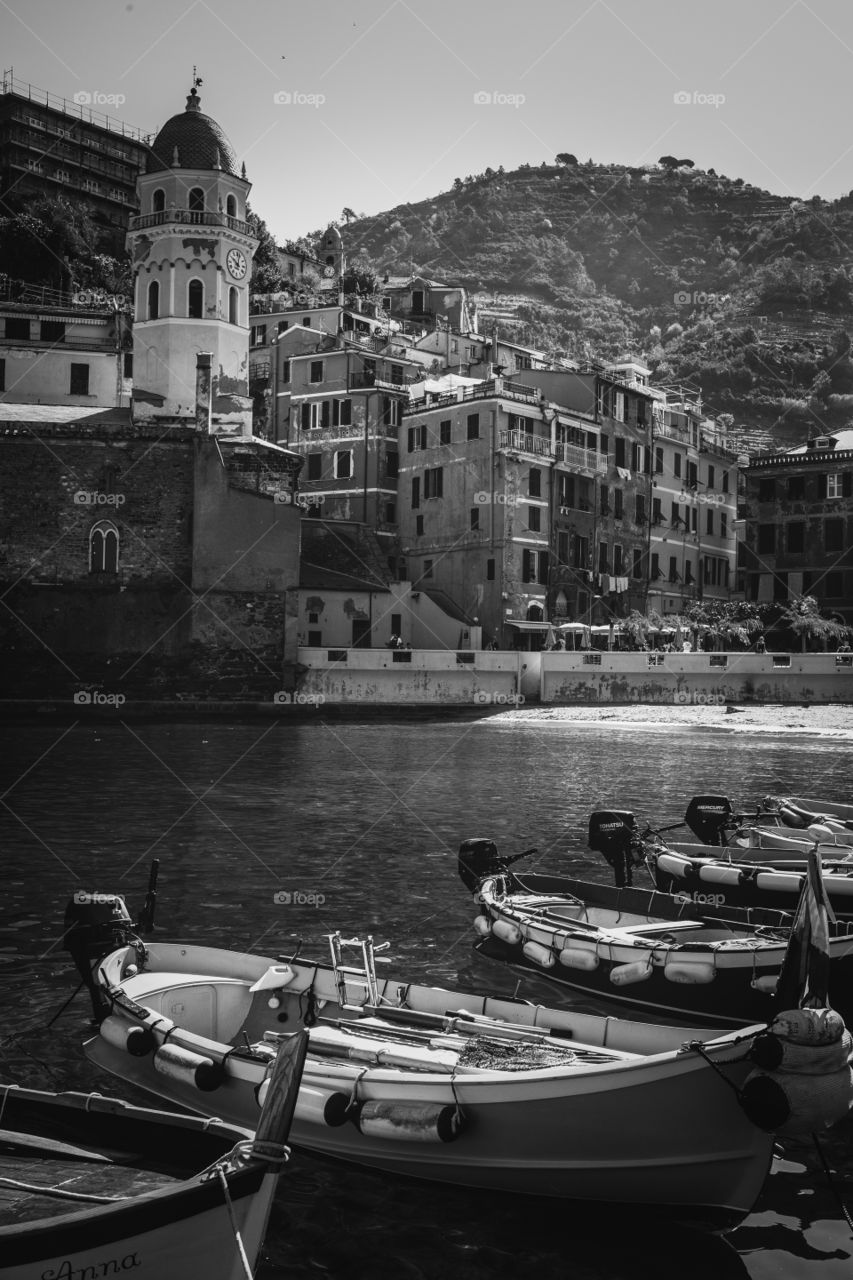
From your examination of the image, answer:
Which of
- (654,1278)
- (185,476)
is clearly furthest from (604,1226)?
(185,476)

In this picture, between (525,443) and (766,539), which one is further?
(766,539)

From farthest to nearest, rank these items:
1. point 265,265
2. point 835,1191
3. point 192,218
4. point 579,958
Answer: point 265,265 < point 192,218 < point 579,958 < point 835,1191

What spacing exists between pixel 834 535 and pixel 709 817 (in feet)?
170

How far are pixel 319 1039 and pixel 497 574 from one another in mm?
50161

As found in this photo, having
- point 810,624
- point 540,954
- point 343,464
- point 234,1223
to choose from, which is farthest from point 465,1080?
point 343,464

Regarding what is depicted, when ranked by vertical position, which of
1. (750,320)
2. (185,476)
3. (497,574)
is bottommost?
(497,574)

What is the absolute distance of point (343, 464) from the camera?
217 ft

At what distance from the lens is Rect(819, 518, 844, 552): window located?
65750mm

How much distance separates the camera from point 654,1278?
730cm

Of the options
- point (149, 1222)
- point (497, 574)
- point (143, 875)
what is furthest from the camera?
point (497, 574)

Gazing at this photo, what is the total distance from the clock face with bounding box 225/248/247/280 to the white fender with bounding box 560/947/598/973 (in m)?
50.4

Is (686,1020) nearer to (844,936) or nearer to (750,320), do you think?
(844,936)

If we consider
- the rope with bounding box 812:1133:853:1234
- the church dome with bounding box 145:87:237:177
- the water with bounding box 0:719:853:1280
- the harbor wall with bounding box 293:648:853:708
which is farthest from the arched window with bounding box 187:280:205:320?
the rope with bounding box 812:1133:853:1234

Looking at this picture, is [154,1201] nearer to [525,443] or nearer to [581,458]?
[525,443]
